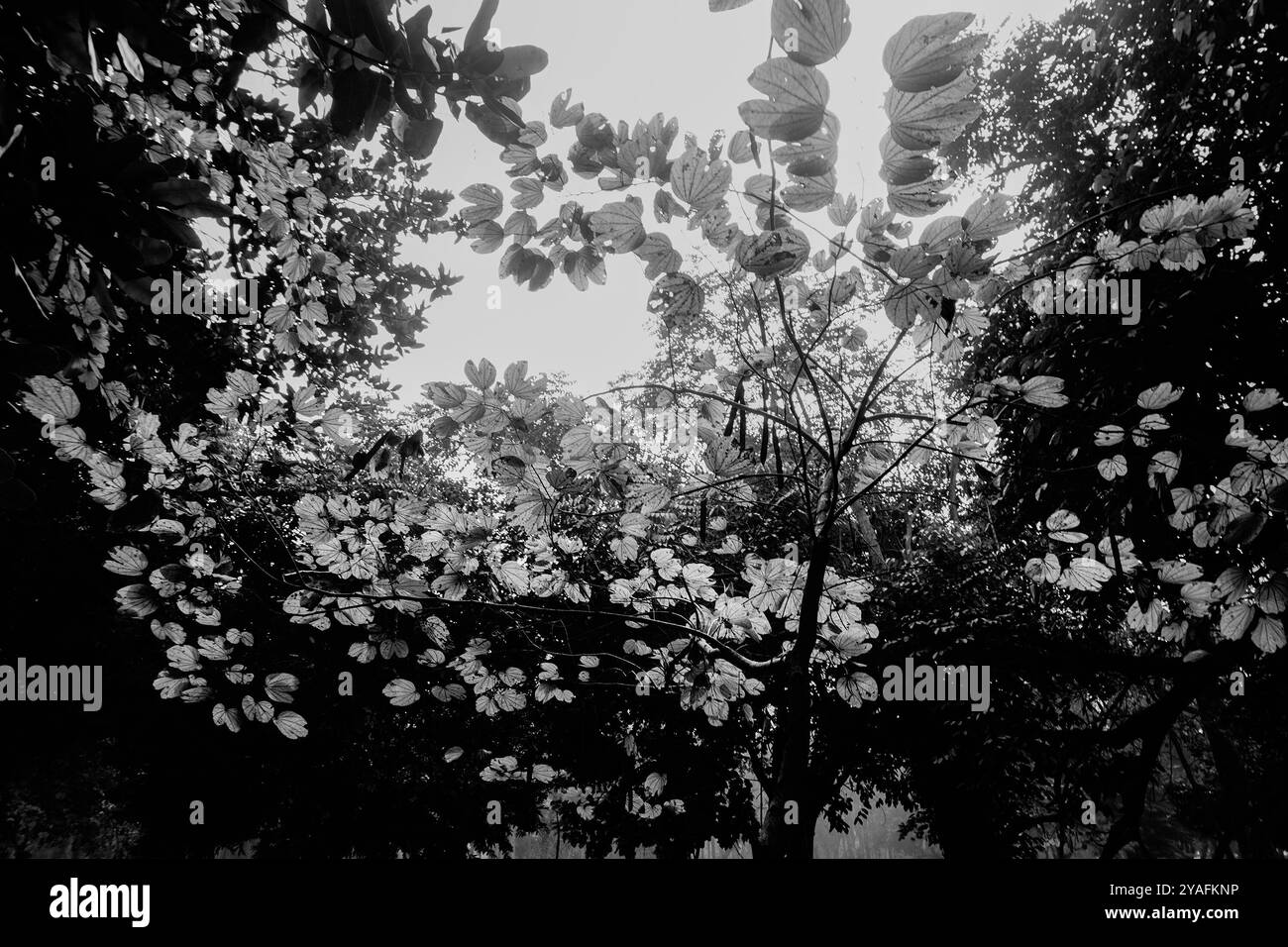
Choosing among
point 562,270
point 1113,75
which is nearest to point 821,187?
point 562,270

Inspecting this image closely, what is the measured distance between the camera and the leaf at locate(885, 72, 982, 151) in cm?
92

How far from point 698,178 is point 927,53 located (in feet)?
1.48

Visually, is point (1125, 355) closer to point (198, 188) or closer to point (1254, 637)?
point (1254, 637)

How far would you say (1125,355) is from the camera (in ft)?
12.9

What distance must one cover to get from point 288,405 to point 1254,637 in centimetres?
337

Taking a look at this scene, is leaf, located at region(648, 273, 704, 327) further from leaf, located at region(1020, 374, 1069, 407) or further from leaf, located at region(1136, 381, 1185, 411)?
leaf, located at region(1136, 381, 1185, 411)

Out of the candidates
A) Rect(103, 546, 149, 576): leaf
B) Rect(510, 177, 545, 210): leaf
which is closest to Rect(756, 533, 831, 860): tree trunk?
Rect(510, 177, 545, 210): leaf

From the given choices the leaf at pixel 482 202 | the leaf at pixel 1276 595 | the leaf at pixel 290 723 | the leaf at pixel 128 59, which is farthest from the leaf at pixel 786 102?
the leaf at pixel 290 723

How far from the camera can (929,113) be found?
3.06 feet

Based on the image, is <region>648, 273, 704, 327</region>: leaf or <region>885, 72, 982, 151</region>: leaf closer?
<region>885, 72, 982, 151</region>: leaf

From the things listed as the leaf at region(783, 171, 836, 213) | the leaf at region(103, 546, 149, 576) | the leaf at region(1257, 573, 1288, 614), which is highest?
the leaf at region(783, 171, 836, 213)

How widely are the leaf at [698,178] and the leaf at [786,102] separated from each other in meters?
0.24

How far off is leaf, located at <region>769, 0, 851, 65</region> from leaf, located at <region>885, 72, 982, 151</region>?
0.42 feet
